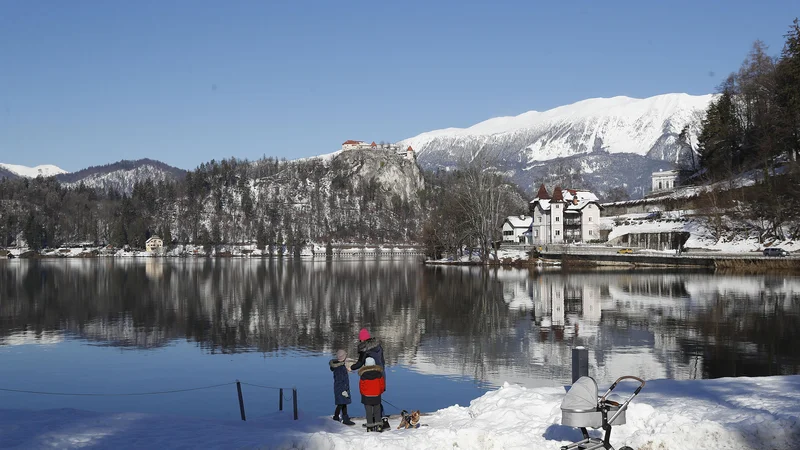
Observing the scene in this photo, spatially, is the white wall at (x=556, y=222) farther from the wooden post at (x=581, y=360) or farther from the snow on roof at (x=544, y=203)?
the wooden post at (x=581, y=360)

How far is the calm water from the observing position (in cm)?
2144

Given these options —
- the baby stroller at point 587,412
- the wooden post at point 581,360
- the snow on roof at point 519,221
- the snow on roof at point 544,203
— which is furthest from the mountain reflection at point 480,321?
the snow on roof at point 519,221

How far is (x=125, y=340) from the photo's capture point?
106 feet

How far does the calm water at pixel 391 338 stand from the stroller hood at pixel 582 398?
8.02 metres

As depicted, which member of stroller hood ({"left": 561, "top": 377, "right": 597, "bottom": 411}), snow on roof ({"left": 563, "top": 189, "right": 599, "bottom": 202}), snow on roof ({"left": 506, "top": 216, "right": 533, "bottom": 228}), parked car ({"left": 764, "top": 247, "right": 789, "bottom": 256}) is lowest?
stroller hood ({"left": 561, "top": 377, "right": 597, "bottom": 411})

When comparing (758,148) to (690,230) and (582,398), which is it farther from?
(582,398)

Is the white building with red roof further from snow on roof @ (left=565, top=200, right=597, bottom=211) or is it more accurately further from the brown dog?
the brown dog

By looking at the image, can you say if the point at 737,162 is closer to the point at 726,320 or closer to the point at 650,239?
the point at 650,239

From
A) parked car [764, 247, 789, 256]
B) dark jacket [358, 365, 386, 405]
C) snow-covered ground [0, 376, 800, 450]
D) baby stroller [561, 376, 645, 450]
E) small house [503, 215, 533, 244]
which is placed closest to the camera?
baby stroller [561, 376, 645, 450]

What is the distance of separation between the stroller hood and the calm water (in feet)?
26.3

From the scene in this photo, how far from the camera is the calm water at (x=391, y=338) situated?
21.4 metres

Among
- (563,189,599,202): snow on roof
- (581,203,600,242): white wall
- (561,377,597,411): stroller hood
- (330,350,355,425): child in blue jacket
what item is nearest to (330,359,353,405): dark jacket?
(330,350,355,425): child in blue jacket

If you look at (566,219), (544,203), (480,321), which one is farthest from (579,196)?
(480,321)

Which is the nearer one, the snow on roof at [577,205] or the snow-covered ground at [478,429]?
the snow-covered ground at [478,429]
